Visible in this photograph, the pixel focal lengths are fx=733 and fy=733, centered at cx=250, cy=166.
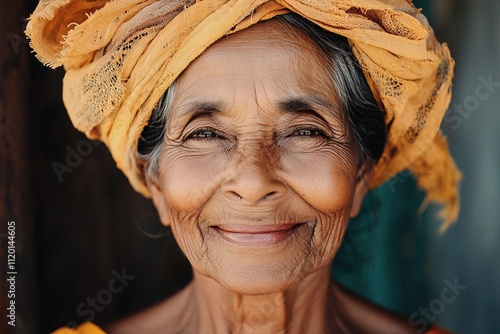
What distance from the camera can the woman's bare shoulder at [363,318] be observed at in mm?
2668

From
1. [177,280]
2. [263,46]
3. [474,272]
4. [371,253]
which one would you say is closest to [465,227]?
[474,272]

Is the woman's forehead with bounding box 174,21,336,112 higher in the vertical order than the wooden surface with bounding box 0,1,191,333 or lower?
higher

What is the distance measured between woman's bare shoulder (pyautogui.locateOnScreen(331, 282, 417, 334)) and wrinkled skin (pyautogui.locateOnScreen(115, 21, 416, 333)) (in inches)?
16.4

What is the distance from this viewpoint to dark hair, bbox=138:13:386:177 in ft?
7.39

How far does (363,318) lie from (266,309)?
472mm

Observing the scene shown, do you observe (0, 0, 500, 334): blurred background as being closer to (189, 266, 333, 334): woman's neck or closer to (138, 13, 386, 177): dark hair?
(189, 266, 333, 334): woman's neck

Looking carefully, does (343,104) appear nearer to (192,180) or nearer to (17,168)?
(192,180)

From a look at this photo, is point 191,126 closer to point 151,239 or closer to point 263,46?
point 263,46

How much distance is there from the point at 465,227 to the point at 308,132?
1.87m

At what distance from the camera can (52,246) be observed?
10.6 ft

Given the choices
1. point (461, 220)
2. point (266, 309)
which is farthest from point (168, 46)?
point (461, 220)

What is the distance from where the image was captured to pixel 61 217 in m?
3.27

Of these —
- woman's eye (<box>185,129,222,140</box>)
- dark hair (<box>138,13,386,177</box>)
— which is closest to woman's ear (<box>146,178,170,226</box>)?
dark hair (<box>138,13,386,177</box>)

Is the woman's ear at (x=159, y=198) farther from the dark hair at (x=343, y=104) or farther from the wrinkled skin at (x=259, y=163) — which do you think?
the wrinkled skin at (x=259, y=163)
